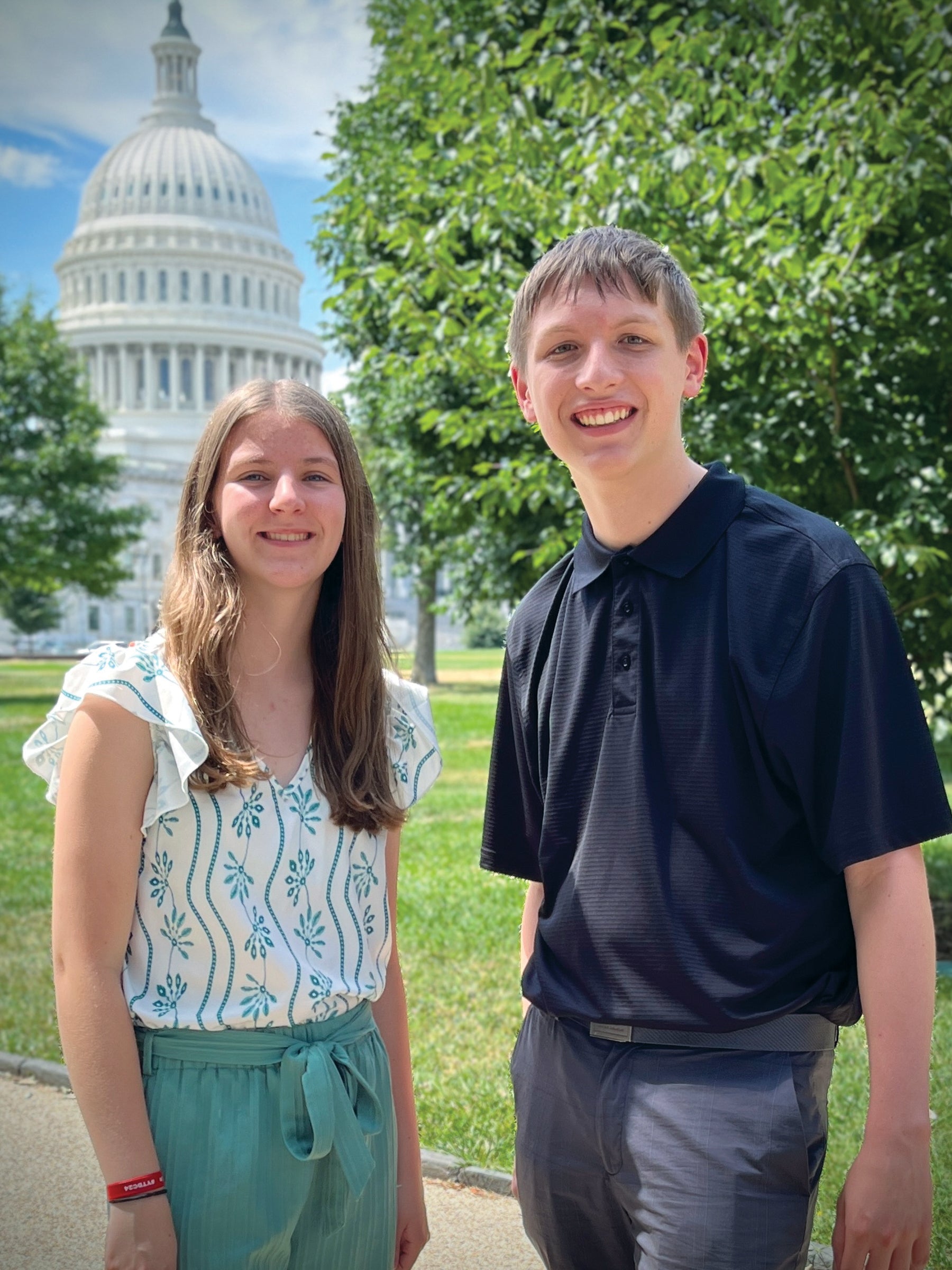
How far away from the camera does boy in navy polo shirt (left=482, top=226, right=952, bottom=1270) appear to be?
69.7 inches

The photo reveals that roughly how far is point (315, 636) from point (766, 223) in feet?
14.6

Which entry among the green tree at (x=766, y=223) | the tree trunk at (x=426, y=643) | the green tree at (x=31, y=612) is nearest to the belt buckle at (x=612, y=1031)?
the green tree at (x=766, y=223)

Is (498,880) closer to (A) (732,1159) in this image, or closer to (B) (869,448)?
(B) (869,448)

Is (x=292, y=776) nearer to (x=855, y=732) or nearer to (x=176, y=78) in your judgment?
(x=855, y=732)

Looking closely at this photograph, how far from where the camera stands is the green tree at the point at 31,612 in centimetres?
5938

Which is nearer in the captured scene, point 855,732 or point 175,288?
point 855,732

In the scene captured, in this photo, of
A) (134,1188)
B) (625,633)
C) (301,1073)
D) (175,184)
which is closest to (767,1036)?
(625,633)

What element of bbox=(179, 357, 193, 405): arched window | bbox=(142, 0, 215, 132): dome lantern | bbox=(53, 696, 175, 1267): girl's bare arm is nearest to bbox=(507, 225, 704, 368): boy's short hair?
bbox=(53, 696, 175, 1267): girl's bare arm

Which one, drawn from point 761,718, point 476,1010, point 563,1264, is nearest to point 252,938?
point 563,1264

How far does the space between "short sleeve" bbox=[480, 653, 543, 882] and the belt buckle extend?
344 mm

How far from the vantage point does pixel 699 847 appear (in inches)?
73.5

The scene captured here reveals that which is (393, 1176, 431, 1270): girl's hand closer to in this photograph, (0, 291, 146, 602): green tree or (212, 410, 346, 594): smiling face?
(212, 410, 346, 594): smiling face

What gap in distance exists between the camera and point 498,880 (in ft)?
31.1

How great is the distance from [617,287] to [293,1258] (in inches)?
68.0
